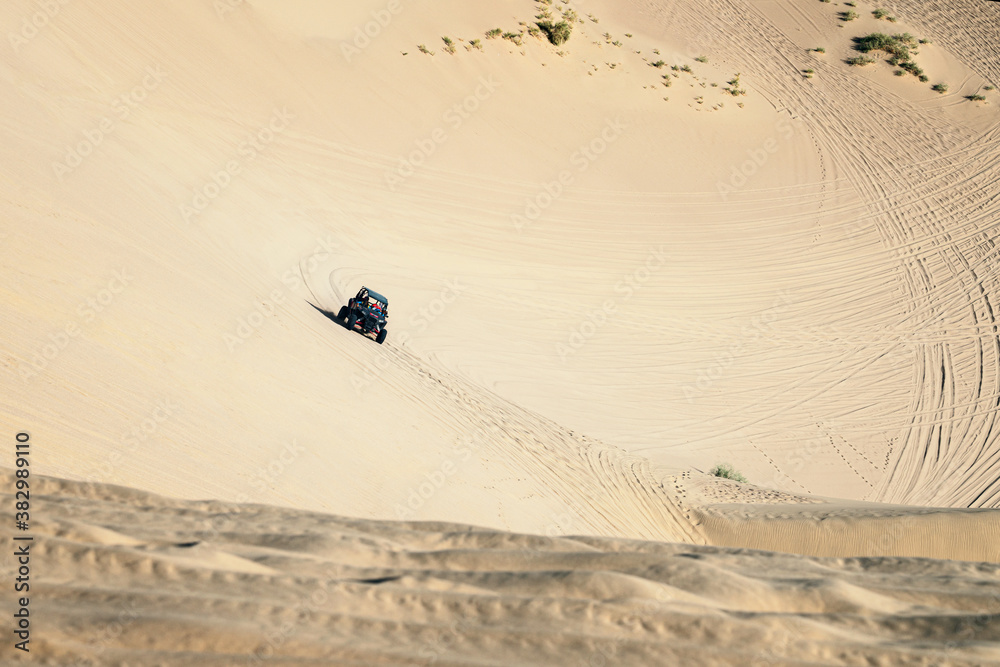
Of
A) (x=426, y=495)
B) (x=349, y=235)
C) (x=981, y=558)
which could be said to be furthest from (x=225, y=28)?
(x=981, y=558)
